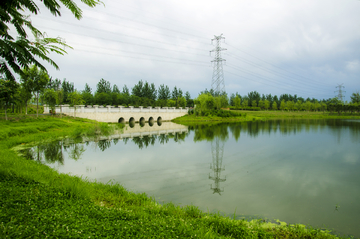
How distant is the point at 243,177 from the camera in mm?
8359

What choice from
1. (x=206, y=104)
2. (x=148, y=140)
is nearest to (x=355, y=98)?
(x=206, y=104)

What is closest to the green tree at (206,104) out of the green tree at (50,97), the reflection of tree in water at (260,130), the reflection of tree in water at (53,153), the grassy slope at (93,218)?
the reflection of tree in water at (260,130)

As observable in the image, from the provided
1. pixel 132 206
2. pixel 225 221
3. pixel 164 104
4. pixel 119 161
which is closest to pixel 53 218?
pixel 132 206

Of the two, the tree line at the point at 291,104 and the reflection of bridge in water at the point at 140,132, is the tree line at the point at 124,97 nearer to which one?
the tree line at the point at 291,104

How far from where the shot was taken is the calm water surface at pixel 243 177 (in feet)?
18.6

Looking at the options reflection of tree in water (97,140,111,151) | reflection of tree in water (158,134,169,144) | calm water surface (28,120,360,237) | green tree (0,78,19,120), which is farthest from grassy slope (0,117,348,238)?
green tree (0,78,19,120)

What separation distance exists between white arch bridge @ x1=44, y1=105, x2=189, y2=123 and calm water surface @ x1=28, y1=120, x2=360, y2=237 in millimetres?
18676

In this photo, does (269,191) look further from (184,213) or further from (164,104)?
(164,104)

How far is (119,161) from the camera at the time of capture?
10.8 meters

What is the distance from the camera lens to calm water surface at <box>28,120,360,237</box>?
5660 millimetres

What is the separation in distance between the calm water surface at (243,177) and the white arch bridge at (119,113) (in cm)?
1868

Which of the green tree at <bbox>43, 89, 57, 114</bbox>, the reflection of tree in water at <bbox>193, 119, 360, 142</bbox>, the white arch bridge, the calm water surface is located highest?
the green tree at <bbox>43, 89, 57, 114</bbox>

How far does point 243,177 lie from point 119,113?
3162cm

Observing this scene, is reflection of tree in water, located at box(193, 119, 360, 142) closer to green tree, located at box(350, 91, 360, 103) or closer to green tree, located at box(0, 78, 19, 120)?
green tree, located at box(0, 78, 19, 120)
